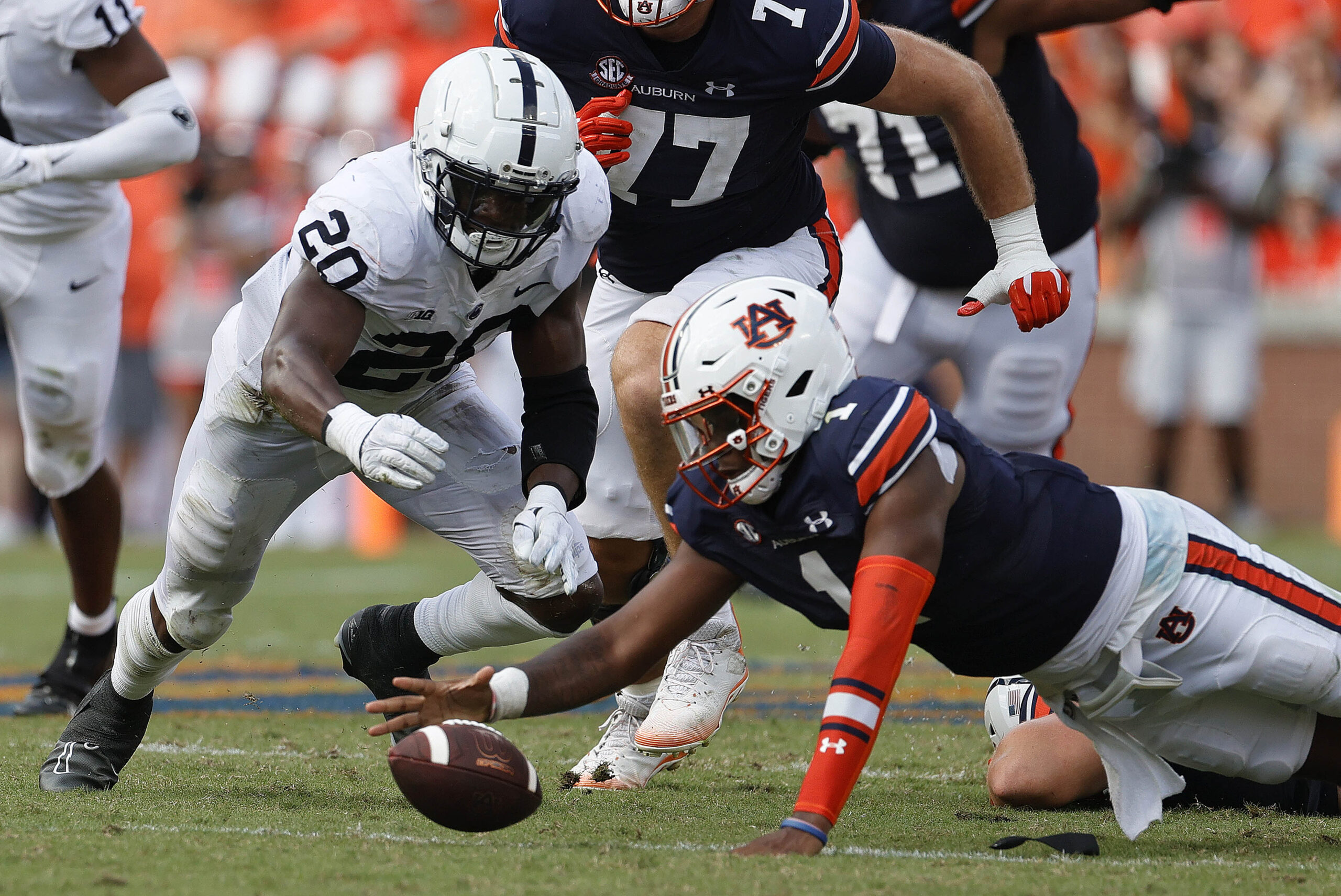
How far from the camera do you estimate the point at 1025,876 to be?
2826 mm

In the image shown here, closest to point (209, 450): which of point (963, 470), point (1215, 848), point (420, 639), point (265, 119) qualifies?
point (420, 639)

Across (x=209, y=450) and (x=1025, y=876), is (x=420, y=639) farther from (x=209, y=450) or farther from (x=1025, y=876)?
(x=1025, y=876)

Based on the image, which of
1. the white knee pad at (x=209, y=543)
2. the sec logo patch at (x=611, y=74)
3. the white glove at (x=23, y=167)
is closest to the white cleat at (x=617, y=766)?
the white knee pad at (x=209, y=543)

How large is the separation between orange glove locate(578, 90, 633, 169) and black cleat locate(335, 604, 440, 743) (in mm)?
1137

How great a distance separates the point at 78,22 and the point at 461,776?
280cm

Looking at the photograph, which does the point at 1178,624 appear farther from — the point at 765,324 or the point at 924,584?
the point at 765,324

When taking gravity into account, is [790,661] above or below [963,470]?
below

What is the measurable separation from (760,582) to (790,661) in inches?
127

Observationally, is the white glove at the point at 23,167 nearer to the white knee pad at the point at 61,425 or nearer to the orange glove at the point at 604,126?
the white knee pad at the point at 61,425

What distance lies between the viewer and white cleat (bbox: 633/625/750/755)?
3928 millimetres

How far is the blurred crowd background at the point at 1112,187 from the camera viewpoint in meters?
9.98

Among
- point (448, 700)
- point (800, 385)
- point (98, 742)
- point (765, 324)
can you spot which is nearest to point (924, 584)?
point (800, 385)

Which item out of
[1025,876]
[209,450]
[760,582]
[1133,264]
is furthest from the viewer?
[1133,264]

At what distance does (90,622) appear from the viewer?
4.83 m
